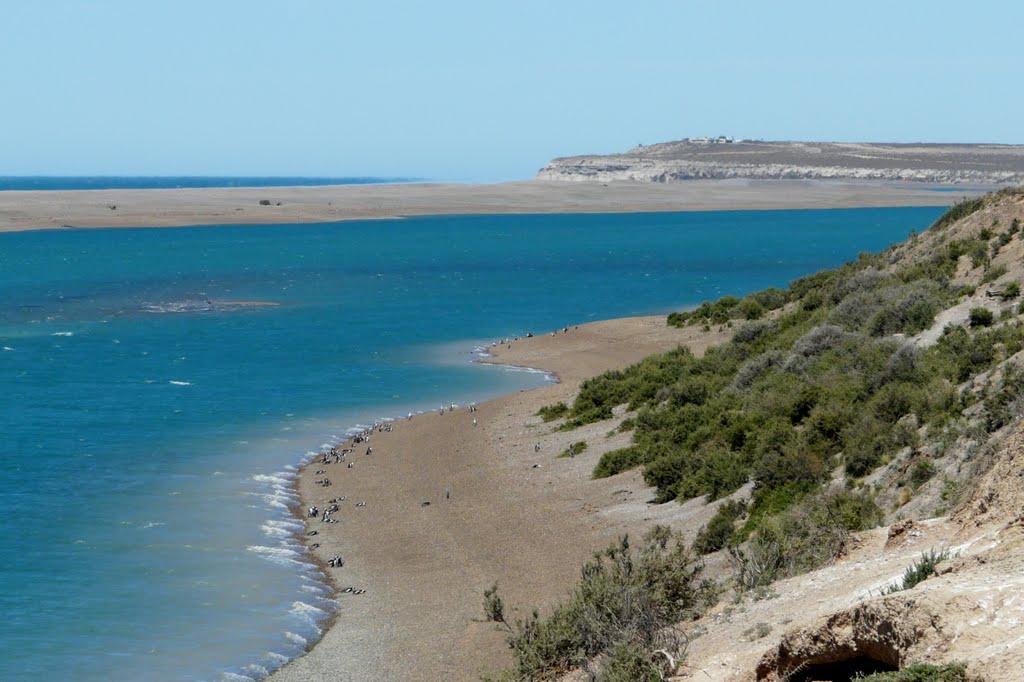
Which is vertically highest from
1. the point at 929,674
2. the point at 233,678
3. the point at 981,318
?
the point at 929,674

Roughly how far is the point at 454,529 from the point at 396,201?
14553 centimetres

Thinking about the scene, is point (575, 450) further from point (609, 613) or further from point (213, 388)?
point (213, 388)

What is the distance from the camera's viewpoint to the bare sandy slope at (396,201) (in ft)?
446

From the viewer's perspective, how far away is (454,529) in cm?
2319

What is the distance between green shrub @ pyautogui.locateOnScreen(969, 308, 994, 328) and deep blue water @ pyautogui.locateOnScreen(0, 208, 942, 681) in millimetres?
13813

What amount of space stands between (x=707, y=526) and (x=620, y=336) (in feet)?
97.6

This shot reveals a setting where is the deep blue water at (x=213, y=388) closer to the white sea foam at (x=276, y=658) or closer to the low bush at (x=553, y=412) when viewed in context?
the white sea foam at (x=276, y=658)

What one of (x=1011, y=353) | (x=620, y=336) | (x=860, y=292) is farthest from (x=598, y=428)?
(x=620, y=336)

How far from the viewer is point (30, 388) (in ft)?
128

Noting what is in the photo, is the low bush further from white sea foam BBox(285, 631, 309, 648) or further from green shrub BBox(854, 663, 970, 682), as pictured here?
green shrub BBox(854, 663, 970, 682)

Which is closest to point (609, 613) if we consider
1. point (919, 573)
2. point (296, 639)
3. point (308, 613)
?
point (919, 573)

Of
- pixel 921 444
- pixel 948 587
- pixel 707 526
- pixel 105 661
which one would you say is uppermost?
pixel 948 587

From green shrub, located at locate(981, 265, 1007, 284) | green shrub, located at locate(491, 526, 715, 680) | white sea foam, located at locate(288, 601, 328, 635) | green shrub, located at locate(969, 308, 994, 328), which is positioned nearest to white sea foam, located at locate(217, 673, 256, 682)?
white sea foam, located at locate(288, 601, 328, 635)

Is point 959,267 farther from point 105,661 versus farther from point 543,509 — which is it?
point 105,661
